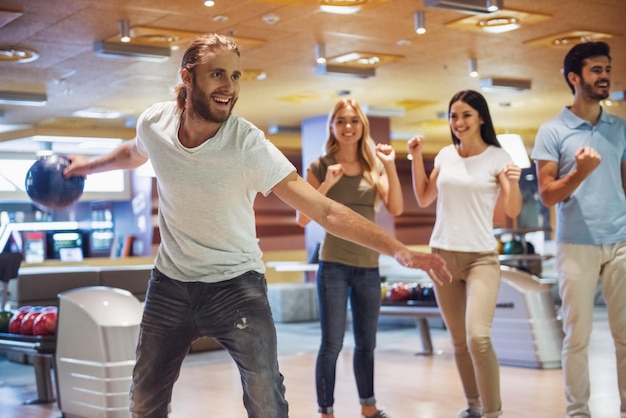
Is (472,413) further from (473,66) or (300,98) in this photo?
(300,98)

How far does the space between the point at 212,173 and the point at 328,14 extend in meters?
5.30

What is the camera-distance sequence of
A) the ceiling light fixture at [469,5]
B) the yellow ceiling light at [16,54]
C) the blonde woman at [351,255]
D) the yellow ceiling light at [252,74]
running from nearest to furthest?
the blonde woman at [351,255], the ceiling light fixture at [469,5], the yellow ceiling light at [16,54], the yellow ceiling light at [252,74]

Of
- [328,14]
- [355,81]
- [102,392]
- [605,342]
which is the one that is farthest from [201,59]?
[355,81]

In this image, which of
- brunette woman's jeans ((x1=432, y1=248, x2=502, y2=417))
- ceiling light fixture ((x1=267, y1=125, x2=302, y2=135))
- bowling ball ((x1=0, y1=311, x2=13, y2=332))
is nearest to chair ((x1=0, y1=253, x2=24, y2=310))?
bowling ball ((x1=0, y1=311, x2=13, y2=332))

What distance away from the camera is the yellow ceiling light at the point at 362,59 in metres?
9.45

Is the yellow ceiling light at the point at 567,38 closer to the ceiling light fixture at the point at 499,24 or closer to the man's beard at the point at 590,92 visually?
the ceiling light fixture at the point at 499,24

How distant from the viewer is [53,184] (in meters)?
3.23

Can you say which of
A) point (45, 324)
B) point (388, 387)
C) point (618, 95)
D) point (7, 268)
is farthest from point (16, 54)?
point (618, 95)

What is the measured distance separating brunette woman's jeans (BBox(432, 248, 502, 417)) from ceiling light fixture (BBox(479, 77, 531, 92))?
730cm

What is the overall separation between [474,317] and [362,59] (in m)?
6.02

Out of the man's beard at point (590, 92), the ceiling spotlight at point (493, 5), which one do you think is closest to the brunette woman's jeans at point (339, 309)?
the man's beard at point (590, 92)

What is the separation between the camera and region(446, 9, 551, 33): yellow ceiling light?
25.6 ft

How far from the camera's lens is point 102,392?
4812 millimetres

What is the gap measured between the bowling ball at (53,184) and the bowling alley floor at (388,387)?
2161 mm
